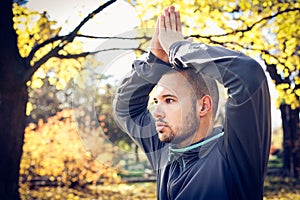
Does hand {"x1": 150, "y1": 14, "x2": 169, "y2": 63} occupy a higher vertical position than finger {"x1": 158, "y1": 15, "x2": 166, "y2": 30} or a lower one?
lower

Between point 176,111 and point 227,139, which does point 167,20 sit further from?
point 227,139

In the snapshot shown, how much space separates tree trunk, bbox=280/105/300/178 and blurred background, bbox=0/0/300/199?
0.02m

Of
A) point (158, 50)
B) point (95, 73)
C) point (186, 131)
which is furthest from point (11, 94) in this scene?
point (186, 131)

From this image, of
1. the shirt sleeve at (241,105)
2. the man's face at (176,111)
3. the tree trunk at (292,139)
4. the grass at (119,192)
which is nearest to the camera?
the shirt sleeve at (241,105)

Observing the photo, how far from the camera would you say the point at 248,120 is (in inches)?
42.9

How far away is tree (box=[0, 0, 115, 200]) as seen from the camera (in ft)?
13.2

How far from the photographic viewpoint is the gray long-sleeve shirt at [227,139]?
1068 millimetres

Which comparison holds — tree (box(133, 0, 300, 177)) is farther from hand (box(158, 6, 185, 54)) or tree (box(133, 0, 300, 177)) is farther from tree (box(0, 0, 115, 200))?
hand (box(158, 6, 185, 54))

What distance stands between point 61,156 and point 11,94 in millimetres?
3197

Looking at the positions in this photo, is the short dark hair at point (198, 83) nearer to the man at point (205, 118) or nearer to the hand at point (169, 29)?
the man at point (205, 118)

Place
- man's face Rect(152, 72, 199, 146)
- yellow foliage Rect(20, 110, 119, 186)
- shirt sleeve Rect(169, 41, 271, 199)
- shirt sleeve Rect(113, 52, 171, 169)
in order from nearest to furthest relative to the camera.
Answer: shirt sleeve Rect(169, 41, 271, 199)
man's face Rect(152, 72, 199, 146)
shirt sleeve Rect(113, 52, 171, 169)
yellow foliage Rect(20, 110, 119, 186)

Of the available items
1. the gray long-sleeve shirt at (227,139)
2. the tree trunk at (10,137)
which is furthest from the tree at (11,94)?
the gray long-sleeve shirt at (227,139)

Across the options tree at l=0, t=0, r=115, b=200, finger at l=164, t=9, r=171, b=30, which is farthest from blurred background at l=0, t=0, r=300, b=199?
finger at l=164, t=9, r=171, b=30

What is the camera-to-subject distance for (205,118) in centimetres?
127
